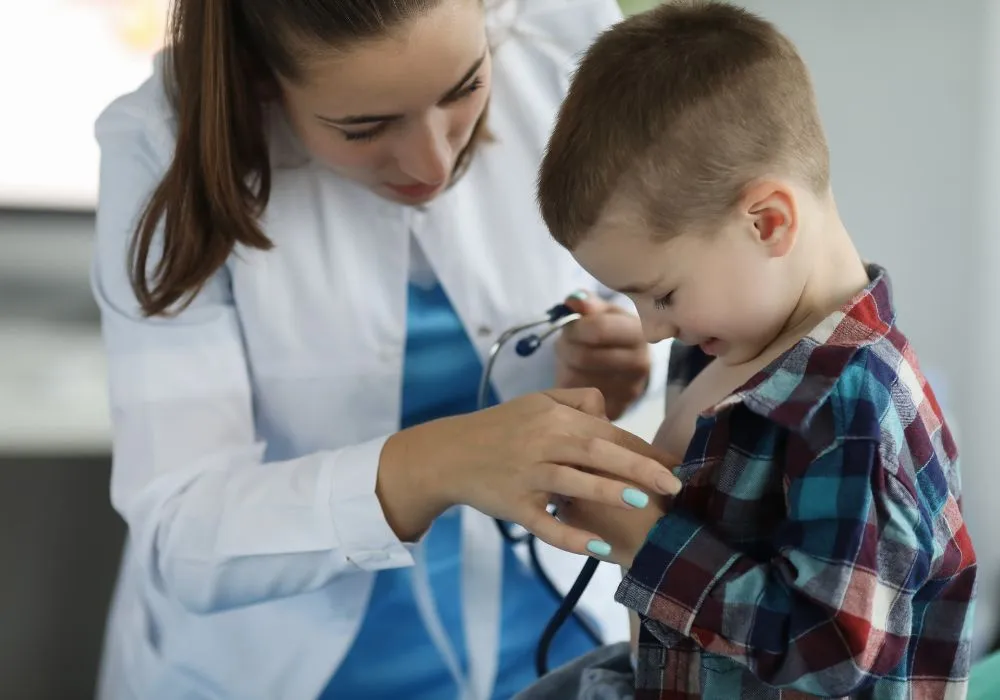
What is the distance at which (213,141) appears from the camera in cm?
91

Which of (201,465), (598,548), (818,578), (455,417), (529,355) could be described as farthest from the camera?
(529,355)

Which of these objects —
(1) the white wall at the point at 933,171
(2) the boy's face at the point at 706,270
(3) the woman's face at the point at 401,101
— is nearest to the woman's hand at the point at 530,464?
(2) the boy's face at the point at 706,270

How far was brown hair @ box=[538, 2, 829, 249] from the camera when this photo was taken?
2.29 feet

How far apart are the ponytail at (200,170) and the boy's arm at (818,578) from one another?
494 millimetres

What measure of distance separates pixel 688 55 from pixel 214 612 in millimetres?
689

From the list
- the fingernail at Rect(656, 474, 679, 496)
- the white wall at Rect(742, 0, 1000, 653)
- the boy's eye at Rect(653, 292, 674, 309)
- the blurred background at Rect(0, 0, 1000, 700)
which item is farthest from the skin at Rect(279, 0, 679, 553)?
the white wall at Rect(742, 0, 1000, 653)

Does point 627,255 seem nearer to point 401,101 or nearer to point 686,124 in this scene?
point 686,124

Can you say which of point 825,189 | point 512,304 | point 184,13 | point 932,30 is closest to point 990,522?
point 932,30

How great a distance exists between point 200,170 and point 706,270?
0.48 metres

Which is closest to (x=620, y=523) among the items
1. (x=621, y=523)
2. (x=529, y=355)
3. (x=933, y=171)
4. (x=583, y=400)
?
(x=621, y=523)

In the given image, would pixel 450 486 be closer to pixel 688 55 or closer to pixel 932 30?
pixel 688 55

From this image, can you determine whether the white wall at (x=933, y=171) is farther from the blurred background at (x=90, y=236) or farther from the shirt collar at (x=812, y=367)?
the shirt collar at (x=812, y=367)

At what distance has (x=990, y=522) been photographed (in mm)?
1553

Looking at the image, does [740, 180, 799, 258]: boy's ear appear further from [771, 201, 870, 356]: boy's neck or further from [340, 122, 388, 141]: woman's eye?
[340, 122, 388, 141]: woman's eye
